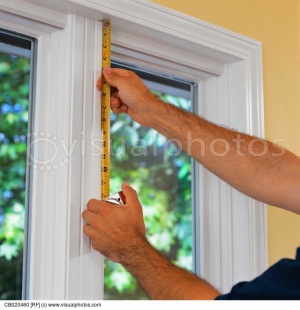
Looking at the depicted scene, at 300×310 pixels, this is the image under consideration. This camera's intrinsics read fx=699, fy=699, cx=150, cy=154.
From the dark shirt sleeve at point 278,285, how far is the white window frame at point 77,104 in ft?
1.72

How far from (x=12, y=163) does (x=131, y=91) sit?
400 millimetres

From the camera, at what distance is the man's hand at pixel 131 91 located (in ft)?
6.67

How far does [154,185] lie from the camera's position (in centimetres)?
237

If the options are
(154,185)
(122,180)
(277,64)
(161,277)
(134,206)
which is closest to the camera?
(161,277)

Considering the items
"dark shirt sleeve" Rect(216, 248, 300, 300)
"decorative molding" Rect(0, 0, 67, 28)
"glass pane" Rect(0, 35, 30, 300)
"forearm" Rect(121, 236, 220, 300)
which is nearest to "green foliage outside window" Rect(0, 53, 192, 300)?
"glass pane" Rect(0, 35, 30, 300)

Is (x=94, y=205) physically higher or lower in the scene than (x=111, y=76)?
lower

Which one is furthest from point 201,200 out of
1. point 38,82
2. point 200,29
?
point 38,82

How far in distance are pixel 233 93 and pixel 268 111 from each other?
147mm

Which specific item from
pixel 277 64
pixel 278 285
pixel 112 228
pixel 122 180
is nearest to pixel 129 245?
pixel 112 228

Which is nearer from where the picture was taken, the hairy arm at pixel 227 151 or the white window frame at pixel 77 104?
the white window frame at pixel 77 104

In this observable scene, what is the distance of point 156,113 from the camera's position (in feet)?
6.79

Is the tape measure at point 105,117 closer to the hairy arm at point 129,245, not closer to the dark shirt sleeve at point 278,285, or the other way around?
the hairy arm at point 129,245

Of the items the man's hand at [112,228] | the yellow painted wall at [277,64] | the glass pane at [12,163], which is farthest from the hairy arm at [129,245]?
the yellow painted wall at [277,64]

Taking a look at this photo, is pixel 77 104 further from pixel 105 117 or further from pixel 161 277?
pixel 161 277
